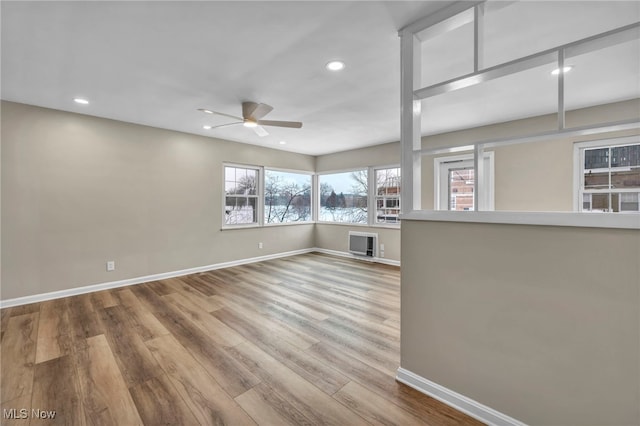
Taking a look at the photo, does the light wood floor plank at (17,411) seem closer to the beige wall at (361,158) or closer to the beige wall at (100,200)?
the beige wall at (100,200)

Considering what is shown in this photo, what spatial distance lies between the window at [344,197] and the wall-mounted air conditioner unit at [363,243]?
381mm

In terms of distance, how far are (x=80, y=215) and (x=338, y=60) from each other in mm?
4028

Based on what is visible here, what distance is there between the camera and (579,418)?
1281 mm

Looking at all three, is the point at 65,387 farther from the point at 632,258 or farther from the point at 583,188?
the point at 583,188

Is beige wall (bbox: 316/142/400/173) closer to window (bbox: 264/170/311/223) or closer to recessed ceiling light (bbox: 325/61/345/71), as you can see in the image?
window (bbox: 264/170/311/223)

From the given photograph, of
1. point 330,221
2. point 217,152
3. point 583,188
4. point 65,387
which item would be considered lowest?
point 65,387

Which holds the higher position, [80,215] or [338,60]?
[338,60]

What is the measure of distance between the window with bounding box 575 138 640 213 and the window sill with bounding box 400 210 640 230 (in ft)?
10.6

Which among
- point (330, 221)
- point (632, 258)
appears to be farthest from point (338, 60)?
point (330, 221)

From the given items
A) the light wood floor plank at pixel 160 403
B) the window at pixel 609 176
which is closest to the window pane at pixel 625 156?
the window at pixel 609 176

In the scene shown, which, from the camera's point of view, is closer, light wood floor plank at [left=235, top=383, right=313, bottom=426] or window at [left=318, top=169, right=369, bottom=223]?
light wood floor plank at [left=235, top=383, right=313, bottom=426]

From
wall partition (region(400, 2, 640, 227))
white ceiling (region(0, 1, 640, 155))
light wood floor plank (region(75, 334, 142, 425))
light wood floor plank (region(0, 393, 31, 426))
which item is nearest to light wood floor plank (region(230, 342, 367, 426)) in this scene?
light wood floor plank (region(75, 334, 142, 425))

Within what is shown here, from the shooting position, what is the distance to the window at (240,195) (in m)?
5.30

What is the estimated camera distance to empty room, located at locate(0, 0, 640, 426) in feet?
4.52
